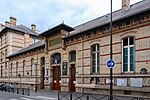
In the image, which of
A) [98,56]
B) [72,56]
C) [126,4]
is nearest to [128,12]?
[126,4]

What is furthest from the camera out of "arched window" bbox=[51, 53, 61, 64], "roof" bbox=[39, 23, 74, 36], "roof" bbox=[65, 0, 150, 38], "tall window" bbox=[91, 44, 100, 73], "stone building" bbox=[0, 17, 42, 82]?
"stone building" bbox=[0, 17, 42, 82]

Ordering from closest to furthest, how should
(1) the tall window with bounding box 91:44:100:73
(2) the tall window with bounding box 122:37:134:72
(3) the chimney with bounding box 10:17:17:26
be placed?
(2) the tall window with bounding box 122:37:134:72 < (1) the tall window with bounding box 91:44:100:73 < (3) the chimney with bounding box 10:17:17:26

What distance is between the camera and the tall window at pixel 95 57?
1852 centimetres

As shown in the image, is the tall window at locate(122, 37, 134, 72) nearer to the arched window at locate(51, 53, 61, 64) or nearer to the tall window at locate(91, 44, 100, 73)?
the tall window at locate(91, 44, 100, 73)

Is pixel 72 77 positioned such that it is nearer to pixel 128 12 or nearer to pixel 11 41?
pixel 128 12

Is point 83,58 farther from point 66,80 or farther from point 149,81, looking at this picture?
point 149,81

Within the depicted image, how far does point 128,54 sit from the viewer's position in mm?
15664

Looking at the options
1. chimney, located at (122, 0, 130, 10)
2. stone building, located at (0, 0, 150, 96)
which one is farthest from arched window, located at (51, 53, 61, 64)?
chimney, located at (122, 0, 130, 10)

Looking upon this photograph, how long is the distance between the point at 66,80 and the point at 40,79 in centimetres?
648

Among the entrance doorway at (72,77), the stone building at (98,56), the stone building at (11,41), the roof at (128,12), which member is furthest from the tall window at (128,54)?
the stone building at (11,41)

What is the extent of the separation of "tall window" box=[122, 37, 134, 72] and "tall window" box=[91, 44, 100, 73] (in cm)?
301

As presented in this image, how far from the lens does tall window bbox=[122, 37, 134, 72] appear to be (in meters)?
15.5

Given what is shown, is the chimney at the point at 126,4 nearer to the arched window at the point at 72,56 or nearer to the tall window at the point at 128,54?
the tall window at the point at 128,54

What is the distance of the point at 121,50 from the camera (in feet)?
52.9
